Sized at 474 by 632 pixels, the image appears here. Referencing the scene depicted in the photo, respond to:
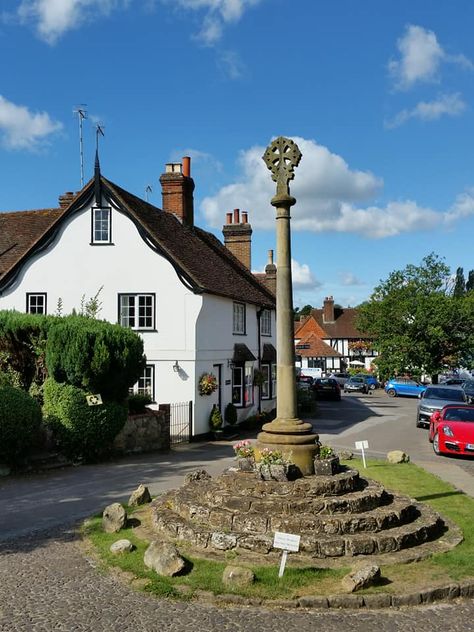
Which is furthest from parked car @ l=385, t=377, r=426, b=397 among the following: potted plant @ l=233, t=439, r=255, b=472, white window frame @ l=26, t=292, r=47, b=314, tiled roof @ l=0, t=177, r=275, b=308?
potted plant @ l=233, t=439, r=255, b=472

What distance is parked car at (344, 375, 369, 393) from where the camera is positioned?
52812 millimetres

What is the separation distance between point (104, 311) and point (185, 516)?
15412 mm

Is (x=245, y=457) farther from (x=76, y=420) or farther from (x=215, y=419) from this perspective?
(x=215, y=419)

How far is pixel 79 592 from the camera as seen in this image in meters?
7.30

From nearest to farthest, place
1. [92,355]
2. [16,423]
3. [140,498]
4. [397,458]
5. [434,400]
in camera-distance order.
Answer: [140,498], [16,423], [92,355], [397,458], [434,400]

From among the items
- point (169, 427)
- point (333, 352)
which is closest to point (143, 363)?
point (169, 427)

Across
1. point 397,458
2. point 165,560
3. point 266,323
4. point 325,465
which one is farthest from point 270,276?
point 165,560

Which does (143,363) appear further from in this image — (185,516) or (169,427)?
(185,516)

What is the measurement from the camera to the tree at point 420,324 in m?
50.8

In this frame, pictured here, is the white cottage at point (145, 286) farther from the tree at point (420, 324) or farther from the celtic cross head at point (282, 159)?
the tree at point (420, 324)

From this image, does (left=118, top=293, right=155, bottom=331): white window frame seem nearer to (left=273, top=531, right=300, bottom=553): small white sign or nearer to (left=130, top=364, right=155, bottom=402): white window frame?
(left=130, top=364, right=155, bottom=402): white window frame

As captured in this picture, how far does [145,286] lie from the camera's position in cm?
2347

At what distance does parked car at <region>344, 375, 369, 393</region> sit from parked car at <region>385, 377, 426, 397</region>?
2.40 metres

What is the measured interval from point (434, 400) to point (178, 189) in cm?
1524
